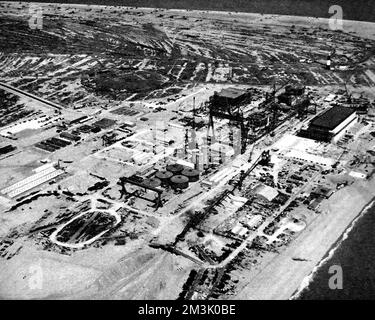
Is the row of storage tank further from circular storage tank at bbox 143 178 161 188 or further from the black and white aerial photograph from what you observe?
the black and white aerial photograph

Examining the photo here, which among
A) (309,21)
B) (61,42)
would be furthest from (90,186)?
(309,21)

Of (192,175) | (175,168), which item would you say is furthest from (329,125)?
(175,168)

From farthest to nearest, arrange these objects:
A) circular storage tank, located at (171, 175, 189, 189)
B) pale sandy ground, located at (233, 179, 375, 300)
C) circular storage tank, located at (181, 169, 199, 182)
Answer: circular storage tank, located at (181, 169, 199, 182)
circular storage tank, located at (171, 175, 189, 189)
pale sandy ground, located at (233, 179, 375, 300)

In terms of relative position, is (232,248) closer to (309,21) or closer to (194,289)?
(194,289)

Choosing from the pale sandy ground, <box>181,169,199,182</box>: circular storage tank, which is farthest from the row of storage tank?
the pale sandy ground

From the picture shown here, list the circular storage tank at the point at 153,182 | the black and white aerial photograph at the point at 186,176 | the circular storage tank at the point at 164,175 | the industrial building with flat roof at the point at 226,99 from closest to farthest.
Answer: the black and white aerial photograph at the point at 186,176
the circular storage tank at the point at 153,182
the circular storage tank at the point at 164,175
the industrial building with flat roof at the point at 226,99

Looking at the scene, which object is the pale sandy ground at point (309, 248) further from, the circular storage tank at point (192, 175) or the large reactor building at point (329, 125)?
the circular storage tank at point (192, 175)

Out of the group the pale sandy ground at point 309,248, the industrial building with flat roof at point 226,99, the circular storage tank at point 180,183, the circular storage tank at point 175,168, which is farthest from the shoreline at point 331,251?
the industrial building with flat roof at point 226,99
